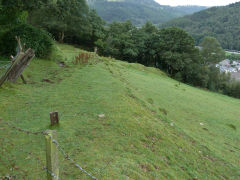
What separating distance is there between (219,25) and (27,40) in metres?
167

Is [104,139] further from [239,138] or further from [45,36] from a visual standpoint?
[45,36]

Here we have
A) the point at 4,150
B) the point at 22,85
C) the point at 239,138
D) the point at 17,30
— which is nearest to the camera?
the point at 4,150

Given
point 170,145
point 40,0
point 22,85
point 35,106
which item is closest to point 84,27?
point 40,0

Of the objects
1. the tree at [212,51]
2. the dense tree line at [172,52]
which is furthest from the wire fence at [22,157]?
the tree at [212,51]

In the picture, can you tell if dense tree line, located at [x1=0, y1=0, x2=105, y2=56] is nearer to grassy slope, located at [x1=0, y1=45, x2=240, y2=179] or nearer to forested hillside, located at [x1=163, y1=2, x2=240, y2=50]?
grassy slope, located at [x1=0, y1=45, x2=240, y2=179]

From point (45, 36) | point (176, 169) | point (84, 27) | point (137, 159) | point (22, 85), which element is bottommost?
point (176, 169)

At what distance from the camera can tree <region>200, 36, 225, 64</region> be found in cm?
4906

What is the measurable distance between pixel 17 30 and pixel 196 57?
3654 centimetres

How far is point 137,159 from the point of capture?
5836 mm

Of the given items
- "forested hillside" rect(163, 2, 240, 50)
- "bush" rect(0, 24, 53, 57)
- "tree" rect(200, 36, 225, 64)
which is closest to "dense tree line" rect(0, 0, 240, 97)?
"tree" rect(200, 36, 225, 64)

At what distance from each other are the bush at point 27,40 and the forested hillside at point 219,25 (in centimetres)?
14182

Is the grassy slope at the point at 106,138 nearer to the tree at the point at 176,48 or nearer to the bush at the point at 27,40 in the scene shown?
the bush at the point at 27,40

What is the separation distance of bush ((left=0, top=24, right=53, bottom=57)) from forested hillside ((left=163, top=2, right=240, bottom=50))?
465 feet

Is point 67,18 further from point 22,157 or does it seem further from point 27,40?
point 22,157
